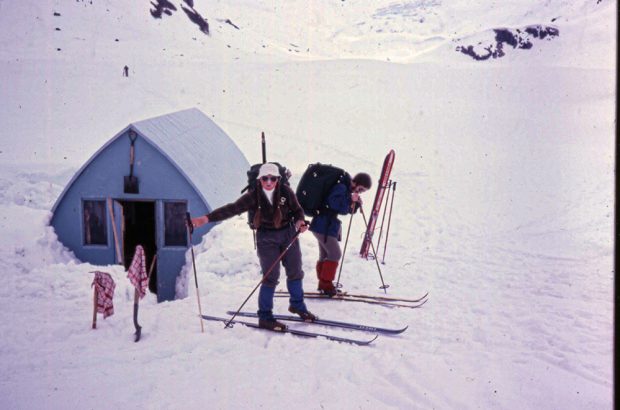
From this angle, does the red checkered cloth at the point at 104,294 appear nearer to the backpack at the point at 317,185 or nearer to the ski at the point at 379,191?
the backpack at the point at 317,185

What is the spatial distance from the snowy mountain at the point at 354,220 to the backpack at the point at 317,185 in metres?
1.34

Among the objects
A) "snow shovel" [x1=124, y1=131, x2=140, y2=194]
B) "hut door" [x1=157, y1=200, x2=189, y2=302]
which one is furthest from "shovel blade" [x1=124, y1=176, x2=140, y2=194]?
"hut door" [x1=157, y1=200, x2=189, y2=302]

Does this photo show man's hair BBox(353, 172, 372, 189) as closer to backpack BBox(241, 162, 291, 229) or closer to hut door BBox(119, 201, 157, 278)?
backpack BBox(241, 162, 291, 229)

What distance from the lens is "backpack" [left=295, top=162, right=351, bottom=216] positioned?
20.2 ft

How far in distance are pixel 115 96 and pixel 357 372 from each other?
73.4 feet

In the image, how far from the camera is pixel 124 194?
342 inches

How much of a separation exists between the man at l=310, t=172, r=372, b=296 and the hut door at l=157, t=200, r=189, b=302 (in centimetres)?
333

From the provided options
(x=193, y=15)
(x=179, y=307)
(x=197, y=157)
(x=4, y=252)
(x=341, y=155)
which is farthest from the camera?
(x=193, y=15)

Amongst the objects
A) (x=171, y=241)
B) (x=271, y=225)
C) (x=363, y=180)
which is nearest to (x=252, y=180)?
(x=271, y=225)

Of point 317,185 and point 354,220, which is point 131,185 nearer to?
point 317,185

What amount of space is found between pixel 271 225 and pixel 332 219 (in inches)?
50.3

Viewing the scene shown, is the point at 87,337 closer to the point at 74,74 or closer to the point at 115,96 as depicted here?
the point at 115,96

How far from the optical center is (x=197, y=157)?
9.58 m

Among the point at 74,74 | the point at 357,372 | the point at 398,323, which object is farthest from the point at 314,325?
the point at 74,74
